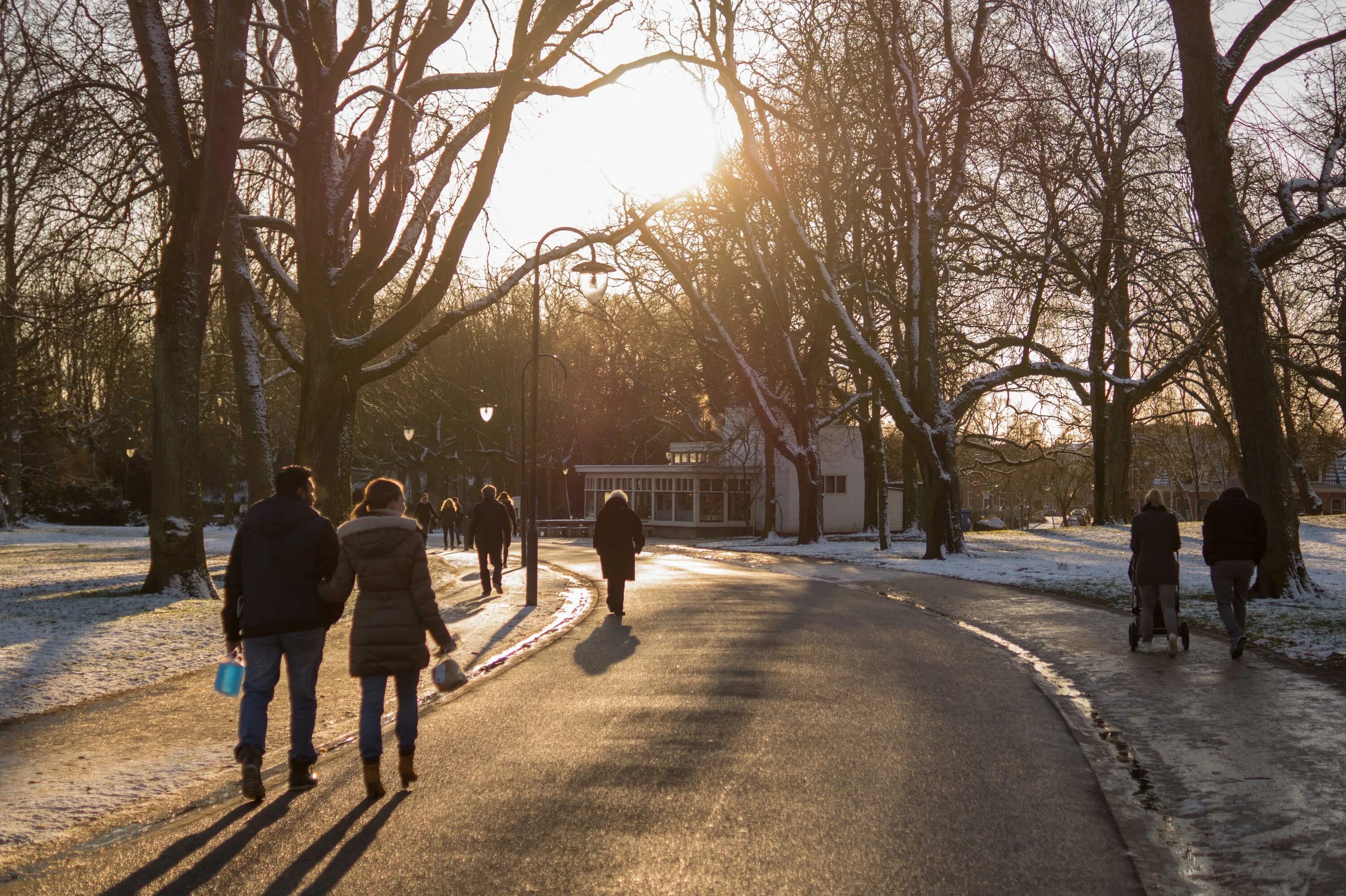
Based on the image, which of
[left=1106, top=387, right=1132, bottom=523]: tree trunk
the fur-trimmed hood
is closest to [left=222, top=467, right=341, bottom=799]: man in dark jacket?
the fur-trimmed hood

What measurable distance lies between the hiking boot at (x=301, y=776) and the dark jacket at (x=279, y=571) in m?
0.70

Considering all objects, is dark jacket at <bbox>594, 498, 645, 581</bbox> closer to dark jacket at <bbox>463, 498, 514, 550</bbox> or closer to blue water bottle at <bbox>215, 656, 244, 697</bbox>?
dark jacket at <bbox>463, 498, 514, 550</bbox>

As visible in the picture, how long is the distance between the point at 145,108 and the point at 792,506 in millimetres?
42374

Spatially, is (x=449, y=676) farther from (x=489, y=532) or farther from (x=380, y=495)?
(x=489, y=532)

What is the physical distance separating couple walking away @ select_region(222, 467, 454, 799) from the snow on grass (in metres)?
3.29

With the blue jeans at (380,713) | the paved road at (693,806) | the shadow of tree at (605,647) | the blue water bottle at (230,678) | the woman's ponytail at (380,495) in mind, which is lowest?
the paved road at (693,806)

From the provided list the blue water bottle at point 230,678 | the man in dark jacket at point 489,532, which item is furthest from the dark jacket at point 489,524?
the blue water bottle at point 230,678

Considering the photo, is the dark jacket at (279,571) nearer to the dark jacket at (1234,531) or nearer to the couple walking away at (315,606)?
the couple walking away at (315,606)

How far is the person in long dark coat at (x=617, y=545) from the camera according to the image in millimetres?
16688

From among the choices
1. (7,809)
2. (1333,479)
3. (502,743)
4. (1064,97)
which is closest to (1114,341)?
(1064,97)

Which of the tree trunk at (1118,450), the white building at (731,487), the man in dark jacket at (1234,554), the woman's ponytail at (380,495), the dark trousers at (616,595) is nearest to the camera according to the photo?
the woman's ponytail at (380,495)

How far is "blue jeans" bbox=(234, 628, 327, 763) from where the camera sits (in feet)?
22.6

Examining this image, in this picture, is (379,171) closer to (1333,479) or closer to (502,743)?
(502,743)

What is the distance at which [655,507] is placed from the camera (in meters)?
59.0
